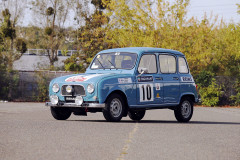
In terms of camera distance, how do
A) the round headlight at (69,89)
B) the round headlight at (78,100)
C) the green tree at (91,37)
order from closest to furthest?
1. the round headlight at (78,100)
2. the round headlight at (69,89)
3. the green tree at (91,37)

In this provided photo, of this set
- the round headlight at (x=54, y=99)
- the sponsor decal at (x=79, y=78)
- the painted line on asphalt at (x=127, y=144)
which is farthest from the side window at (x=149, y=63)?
the painted line on asphalt at (x=127, y=144)

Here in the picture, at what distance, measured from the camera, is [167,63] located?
52.2 feet

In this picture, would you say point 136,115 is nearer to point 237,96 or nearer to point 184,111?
point 184,111

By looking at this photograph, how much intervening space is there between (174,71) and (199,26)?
67.4 ft

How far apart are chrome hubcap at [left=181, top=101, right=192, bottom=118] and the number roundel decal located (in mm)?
1532

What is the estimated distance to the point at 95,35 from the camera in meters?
45.6

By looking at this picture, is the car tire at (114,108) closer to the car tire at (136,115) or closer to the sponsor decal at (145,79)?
the sponsor decal at (145,79)

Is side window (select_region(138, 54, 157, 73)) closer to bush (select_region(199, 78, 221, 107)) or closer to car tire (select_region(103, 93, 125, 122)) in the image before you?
car tire (select_region(103, 93, 125, 122))

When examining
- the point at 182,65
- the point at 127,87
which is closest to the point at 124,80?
the point at 127,87

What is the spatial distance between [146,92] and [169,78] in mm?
1179

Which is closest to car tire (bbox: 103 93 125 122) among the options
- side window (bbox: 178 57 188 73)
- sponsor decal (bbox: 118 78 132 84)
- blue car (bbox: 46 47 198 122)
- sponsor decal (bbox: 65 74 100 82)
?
blue car (bbox: 46 47 198 122)

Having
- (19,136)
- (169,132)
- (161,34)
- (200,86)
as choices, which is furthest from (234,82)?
(19,136)

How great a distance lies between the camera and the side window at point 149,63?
49.8 ft

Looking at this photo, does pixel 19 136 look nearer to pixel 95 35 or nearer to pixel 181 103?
pixel 181 103
